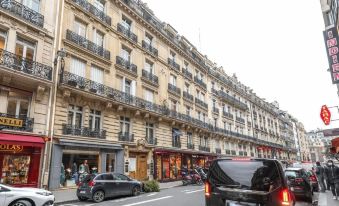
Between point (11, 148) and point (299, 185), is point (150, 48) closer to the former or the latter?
point (11, 148)

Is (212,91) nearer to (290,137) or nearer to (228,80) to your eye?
(228,80)

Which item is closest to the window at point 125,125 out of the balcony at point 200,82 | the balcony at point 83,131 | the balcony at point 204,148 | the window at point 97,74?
the balcony at point 83,131

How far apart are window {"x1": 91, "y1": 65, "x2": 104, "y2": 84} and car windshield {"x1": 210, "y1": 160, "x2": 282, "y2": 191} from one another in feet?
51.3

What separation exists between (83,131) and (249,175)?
568 inches

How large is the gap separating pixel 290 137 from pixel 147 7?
221 feet

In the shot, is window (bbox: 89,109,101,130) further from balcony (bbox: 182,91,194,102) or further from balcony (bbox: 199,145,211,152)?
balcony (bbox: 199,145,211,152)

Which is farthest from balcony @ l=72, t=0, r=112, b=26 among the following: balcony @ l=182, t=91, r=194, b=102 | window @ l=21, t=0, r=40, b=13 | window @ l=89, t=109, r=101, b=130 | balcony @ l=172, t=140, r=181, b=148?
balcony @ l=172, t=140, r=181, b=148

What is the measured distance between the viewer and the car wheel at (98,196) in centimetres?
1240

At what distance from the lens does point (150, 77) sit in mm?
25656

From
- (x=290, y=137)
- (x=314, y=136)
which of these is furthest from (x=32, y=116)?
(x=314, y=136)

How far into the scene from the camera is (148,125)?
24.4 meters

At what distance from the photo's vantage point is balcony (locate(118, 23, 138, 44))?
23.0m

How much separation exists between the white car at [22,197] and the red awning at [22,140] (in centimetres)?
497

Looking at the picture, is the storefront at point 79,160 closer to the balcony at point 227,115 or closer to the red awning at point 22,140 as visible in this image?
the red awning at point 22,140
